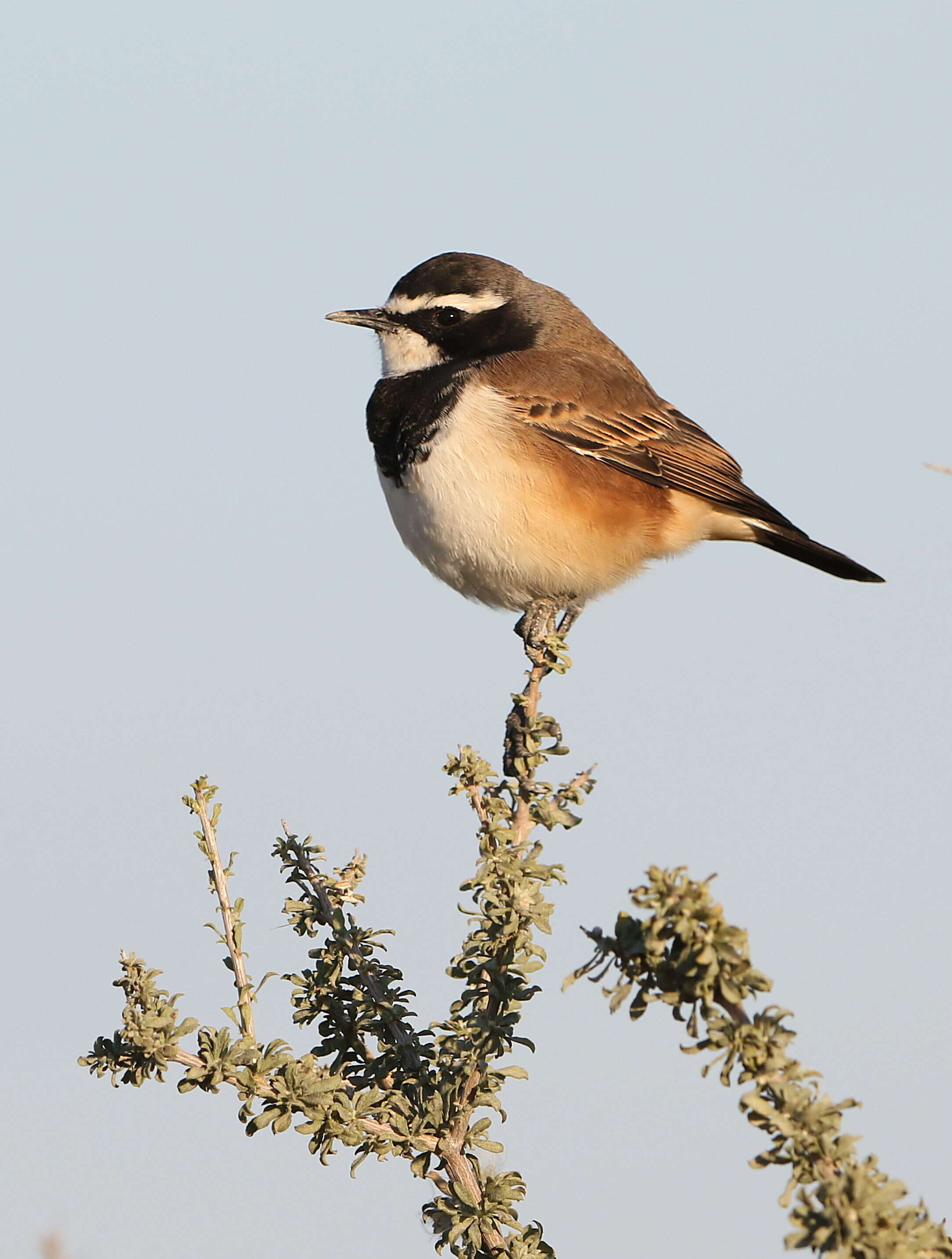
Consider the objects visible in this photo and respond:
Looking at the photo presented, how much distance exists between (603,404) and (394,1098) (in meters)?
5.87

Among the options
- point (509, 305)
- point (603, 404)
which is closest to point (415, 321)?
point (509, 305)

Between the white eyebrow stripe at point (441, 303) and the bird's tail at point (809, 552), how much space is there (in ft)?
7.17

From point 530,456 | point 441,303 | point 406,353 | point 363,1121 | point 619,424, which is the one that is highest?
point 441,303

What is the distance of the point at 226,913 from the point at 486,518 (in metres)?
4.20

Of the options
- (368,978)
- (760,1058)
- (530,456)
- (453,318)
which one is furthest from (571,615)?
(760,1058)

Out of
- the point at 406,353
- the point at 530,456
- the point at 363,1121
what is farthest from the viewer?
the point at 406,353

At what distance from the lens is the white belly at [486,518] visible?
25.8 ft

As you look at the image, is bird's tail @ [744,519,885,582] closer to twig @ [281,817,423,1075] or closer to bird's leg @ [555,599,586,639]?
bird's leg @ [555,599,586,639]

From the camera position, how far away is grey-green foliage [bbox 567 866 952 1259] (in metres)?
2.59

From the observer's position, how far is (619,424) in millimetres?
9094

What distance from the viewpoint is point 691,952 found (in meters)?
2.85

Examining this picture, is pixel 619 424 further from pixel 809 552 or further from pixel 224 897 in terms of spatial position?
pixel 224 897

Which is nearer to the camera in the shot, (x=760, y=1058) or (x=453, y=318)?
(x=760, y=1058)

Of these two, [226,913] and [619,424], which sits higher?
[619,424]
